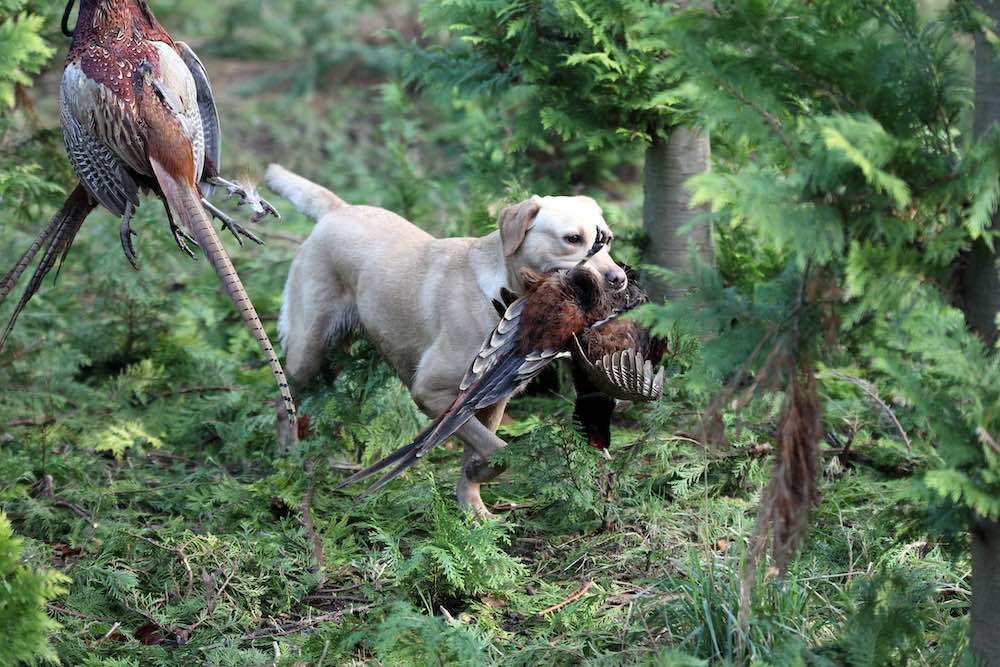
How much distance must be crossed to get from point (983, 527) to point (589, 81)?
310 centimetres

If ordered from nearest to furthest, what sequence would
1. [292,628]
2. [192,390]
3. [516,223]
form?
[292,628] < [516,223] < [192,390]

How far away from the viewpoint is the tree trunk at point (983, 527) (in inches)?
125

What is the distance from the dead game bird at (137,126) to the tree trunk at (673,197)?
7.77 feet

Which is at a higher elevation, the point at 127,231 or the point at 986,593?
the point at 127,231

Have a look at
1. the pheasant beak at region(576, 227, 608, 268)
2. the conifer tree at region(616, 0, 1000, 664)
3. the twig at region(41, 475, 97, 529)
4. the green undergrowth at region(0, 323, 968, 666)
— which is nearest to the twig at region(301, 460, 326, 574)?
the green undergrowth at region(0, 323, 968, 666)

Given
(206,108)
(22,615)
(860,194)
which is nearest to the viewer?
(860,194)

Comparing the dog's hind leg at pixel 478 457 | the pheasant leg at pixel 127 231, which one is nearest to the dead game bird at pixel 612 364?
the dog's hind leg at pixel 478 457

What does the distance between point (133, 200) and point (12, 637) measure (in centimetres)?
170

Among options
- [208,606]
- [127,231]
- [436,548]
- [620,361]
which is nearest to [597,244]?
[620,361]

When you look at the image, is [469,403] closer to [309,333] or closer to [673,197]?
[309,333]

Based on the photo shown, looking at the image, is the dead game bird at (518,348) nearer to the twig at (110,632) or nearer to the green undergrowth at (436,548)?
the green undergrowth at (436,548)

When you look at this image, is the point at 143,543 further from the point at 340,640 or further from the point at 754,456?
the point at 754,456

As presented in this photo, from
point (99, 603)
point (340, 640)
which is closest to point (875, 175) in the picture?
point (340, 640)

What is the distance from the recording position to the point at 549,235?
4926mm
